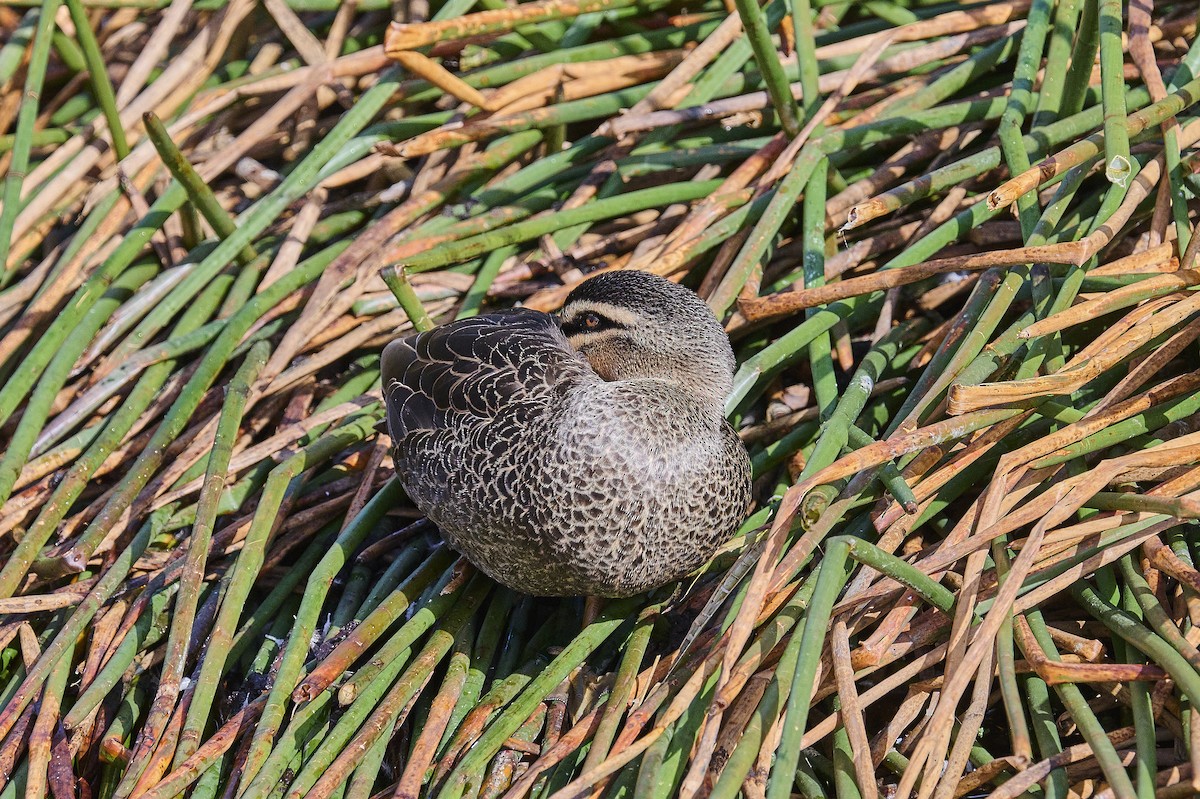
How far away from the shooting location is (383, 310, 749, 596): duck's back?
12.3 ft

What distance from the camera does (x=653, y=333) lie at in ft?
14.1

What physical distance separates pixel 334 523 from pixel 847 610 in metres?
1.97

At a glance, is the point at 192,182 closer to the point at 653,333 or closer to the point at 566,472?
the point at 653,333

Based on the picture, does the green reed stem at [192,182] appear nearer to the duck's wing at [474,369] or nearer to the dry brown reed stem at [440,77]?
the dry brown reed stem at [440,77]

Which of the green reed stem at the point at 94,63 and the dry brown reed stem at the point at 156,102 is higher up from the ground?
the green reed stem at the point at 94,63

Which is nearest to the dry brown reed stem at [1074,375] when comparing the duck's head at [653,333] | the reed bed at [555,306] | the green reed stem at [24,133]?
the reed bed at [555,306]

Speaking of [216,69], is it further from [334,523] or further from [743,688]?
[743,688]

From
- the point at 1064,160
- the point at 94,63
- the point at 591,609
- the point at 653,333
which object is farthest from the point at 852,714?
the point at 94,63

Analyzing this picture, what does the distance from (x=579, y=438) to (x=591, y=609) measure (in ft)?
2.02

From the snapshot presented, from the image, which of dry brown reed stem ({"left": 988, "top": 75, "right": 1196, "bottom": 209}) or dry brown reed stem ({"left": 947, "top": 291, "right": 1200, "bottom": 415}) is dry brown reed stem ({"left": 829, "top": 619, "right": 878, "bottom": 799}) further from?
dry brown reed stem ({"left": 988, "top": 75, "right": 1196, "bottom": 209})

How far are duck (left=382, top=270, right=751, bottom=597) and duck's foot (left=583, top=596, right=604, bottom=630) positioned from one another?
0.13 meters

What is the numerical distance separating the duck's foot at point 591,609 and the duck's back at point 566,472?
0.14 metres

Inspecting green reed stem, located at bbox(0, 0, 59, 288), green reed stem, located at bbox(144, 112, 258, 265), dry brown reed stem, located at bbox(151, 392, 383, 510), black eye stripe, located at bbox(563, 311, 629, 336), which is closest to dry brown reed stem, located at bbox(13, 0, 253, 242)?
green reed stem, located at bbox(0, 0, 59, 288)

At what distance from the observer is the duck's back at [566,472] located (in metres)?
3.76
